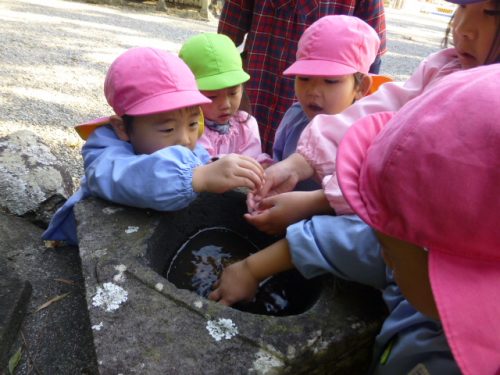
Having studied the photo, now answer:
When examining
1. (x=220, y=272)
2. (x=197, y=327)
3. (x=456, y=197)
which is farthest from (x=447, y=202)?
(x=220, y=272)

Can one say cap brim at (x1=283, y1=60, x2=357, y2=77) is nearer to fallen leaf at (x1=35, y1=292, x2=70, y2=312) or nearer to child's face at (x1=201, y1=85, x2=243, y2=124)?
child's face at (x1=201, y1=85, x2=243, y2=124)

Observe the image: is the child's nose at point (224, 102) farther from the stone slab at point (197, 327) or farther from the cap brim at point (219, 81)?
the stone slab at point (197, 327)

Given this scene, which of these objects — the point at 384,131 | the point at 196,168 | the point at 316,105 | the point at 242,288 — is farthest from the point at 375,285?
Result: the point at 316,105

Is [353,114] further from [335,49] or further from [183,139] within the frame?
[183,139]

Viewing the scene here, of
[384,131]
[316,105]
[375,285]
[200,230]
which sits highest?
[384,131]

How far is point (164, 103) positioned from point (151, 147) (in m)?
0.18

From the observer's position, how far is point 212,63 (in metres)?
1.96

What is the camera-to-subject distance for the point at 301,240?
47.6 inches

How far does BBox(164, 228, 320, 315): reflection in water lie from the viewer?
1452mm

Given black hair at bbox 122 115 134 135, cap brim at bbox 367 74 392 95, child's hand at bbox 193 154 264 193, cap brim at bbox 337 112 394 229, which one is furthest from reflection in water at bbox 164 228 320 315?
cap brim at bbox 367 74 392 95

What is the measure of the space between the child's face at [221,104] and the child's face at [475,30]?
104 centimetres

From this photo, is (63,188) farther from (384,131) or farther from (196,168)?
(384,131)

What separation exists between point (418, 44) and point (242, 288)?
11228mm

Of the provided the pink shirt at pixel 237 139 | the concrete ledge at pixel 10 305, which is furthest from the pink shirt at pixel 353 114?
the concrete ledge at pixel 10 305
